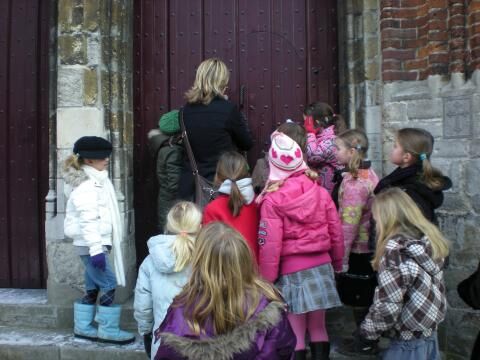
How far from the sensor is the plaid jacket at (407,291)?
10.4ft

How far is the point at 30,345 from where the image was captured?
14.9 feet

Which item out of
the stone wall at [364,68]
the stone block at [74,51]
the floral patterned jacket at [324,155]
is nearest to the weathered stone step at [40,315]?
the floral patterned jacket at [324,155]

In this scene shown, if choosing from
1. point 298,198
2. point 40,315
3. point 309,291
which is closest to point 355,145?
point 298,198

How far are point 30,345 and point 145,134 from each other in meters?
2.00

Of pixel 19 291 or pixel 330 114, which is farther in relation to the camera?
pixel 19 291

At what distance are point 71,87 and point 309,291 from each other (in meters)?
2.54

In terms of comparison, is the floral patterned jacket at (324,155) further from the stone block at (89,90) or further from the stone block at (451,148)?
the stone block at (89,90)

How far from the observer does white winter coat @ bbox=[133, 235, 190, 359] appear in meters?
3.27

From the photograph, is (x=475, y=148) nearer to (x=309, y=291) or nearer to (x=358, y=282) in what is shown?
(x=358, y=282)

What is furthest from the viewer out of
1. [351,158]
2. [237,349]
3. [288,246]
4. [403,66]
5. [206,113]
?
[403,66]

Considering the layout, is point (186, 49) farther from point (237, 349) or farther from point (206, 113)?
point (237, 349)

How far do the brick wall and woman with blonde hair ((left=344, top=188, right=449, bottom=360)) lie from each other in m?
1.65

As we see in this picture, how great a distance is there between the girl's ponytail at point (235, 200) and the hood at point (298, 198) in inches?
7.6

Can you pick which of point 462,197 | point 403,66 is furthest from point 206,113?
point 462,197
